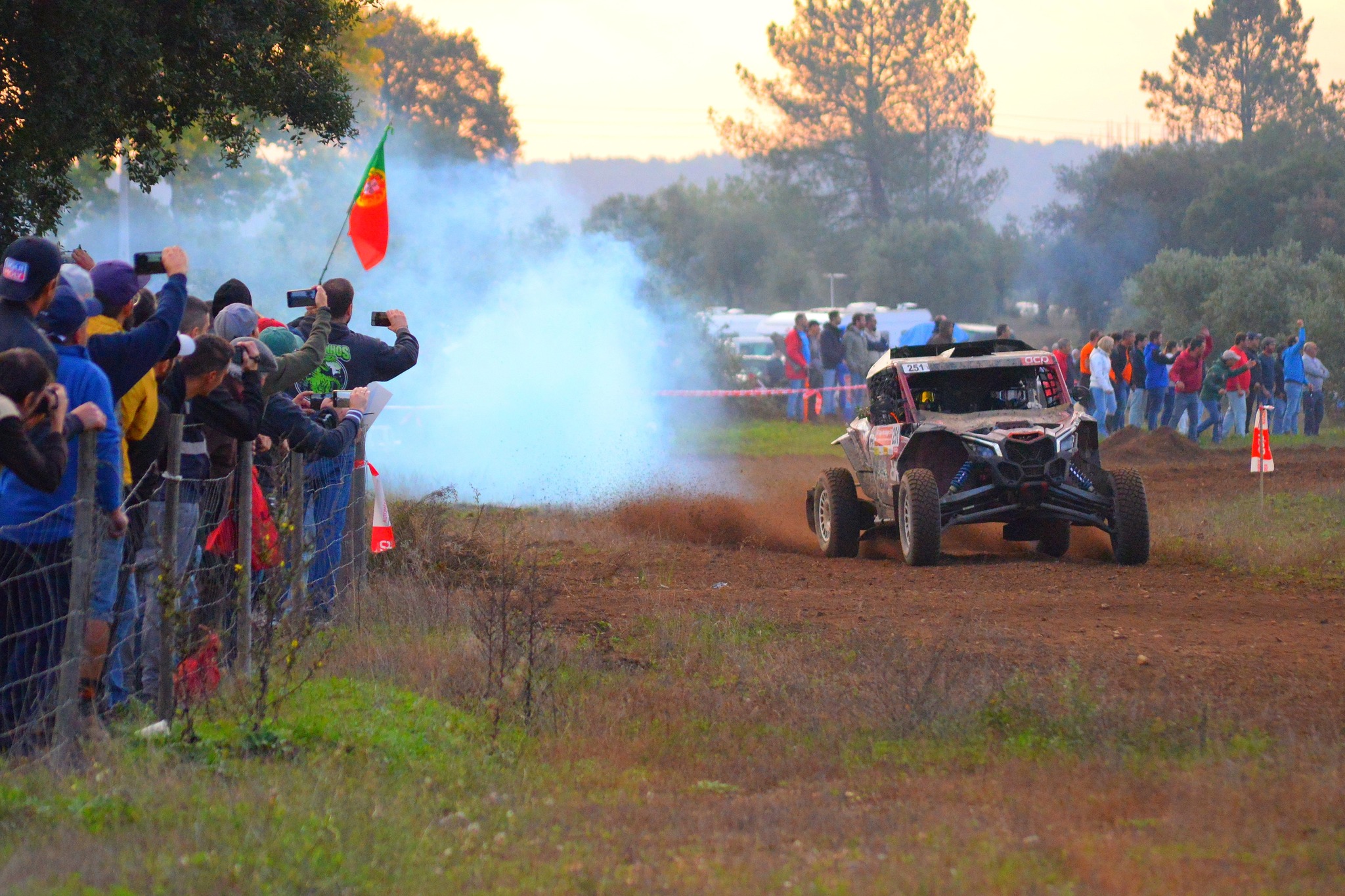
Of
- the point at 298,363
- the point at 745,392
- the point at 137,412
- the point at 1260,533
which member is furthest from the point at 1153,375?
the point at 137,412

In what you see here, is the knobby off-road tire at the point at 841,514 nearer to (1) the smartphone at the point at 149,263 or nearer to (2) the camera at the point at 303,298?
(2) the camera at the point at 303,298

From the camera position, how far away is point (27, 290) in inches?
225

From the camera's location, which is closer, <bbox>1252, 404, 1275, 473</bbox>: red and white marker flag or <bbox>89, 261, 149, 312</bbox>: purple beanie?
<bbox>89, 261, 149, 312</bbox>: purple beanie

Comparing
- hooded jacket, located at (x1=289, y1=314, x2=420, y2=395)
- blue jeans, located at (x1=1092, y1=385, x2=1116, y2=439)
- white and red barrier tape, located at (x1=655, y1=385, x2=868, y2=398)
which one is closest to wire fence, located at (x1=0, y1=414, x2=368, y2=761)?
hooded jacket, located at (x1=289, y1=314, x2=420, y2=395)

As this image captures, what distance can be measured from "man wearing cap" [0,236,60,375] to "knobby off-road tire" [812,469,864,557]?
833cm

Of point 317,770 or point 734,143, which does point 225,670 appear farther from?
point 734,143

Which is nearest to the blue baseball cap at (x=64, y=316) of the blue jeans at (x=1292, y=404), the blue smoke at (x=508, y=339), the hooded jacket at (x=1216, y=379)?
the blue smoke at (x=508, y=339)

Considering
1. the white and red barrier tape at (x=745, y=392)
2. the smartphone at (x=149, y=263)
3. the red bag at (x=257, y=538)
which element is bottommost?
the red bag at (x=257, y=538)

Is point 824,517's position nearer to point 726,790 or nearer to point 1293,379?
point 726,790

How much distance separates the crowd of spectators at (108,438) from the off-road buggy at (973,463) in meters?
5.72

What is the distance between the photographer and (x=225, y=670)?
6996 millimetres

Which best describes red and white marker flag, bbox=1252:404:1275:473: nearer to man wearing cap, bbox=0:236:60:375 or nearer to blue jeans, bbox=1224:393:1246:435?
blue jeans, bbox=1224:393:1246:435

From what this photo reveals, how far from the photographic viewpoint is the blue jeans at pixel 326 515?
8906 millimetres

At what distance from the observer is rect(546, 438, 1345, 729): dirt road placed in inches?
289
